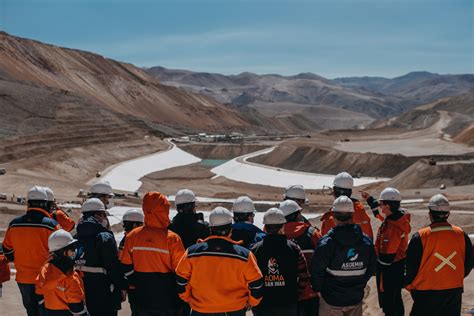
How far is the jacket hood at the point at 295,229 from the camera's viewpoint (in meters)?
7.75

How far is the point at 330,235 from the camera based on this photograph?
22.8 feet

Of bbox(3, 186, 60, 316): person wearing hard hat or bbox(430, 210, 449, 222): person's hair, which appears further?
bbox(3, 186, 60, 316): person wearing hard hat

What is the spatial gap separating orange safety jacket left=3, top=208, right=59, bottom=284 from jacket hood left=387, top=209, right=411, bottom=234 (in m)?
4.66

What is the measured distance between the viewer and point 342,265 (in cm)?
692

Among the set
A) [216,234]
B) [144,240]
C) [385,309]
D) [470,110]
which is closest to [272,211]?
[216,234]

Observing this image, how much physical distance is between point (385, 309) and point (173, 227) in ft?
10.7

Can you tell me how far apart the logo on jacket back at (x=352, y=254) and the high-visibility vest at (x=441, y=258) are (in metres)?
0.95

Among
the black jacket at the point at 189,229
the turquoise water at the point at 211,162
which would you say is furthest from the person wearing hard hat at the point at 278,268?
the turquoise water at the point at 211,162

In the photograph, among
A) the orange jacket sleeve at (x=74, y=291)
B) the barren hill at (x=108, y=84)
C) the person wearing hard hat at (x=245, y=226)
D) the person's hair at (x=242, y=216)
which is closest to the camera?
the orange jacket sleeve at (x=74, y=291)

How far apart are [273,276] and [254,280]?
57 cm

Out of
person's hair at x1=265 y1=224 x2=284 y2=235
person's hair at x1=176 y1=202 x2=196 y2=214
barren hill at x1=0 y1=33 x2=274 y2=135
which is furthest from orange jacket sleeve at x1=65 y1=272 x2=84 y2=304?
barren hill at x1=0 y1=33 x2=274 y2=135

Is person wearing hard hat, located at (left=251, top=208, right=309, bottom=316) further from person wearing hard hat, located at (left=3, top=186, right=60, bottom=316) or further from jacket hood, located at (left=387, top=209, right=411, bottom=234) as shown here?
person wearing hard hat, located at (left=3, top=186, right=60, bottom=316)

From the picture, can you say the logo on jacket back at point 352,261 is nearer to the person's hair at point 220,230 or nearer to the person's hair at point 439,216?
the person's hair at point 439,216

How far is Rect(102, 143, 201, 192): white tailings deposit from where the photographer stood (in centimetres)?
5738
